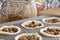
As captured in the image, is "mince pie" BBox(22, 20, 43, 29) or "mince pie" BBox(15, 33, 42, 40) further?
"mince pie" BBox(22, 20, 43, 29)

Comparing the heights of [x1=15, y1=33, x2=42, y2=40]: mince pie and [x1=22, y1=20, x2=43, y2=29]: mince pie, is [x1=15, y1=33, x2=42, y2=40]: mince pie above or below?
below

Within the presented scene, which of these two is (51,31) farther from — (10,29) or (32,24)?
(10,29)

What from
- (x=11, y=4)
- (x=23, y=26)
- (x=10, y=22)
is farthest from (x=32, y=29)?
(x=11, y=4)

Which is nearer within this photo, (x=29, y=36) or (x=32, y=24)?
(x=29, y=36)

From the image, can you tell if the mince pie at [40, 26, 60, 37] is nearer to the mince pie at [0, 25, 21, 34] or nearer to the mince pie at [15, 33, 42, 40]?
the mince pie at [15, 33, 42, 40]

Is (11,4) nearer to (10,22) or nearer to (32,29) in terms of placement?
(10,22)

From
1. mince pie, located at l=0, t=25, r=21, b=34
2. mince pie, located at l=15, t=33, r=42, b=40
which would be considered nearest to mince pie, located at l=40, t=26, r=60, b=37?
mince pie, located at l=15, t=33, r=42, b=40

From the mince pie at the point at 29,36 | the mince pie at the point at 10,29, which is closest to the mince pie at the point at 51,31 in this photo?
the mince pie at the point at 29,36

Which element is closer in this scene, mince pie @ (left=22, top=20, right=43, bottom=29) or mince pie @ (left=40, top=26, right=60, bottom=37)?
mince pie @ (left=40, top=26, right=60, bottom=37)

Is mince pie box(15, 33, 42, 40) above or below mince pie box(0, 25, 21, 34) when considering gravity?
below

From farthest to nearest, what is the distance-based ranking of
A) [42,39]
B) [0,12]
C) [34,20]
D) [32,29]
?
1. [0,12]
2. [34,20]
3. [32,29]
4. [42,39]

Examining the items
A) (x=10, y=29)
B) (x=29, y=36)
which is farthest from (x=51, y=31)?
(x=10, y=29)
